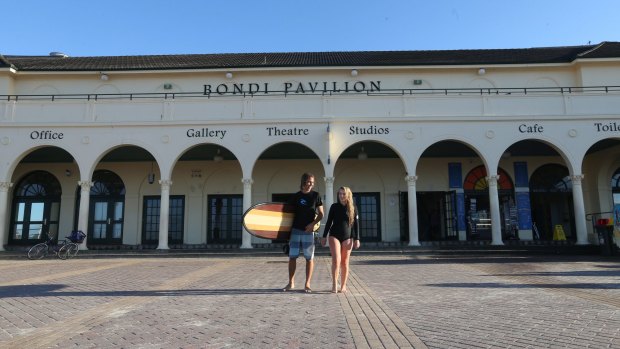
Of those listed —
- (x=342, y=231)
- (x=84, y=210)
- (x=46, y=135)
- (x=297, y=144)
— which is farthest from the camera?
(x=297, y=144)

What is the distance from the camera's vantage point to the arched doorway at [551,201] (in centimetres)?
2180

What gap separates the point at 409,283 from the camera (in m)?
8.55

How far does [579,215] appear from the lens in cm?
1777

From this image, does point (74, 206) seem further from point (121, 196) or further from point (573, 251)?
point (573, 251)

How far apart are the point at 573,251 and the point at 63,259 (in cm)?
1844

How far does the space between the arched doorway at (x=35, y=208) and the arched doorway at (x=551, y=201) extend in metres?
23.3

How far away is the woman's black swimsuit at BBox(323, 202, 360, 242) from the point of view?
709 cm

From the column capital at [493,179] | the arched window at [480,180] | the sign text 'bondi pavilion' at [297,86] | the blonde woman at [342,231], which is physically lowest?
the blonde woman at [342,231]

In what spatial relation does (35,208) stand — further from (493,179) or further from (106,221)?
(493,179)

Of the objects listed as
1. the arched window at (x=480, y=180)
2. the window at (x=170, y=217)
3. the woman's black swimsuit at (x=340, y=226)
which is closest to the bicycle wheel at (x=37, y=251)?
the window at (x=170, y=217)

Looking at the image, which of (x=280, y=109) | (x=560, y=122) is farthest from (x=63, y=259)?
(x=560, y=122)

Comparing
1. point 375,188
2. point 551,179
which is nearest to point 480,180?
point 551,179

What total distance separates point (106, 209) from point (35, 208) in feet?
11.2

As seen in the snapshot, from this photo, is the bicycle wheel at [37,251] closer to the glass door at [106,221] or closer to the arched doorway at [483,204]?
the glass door at [106,221]
